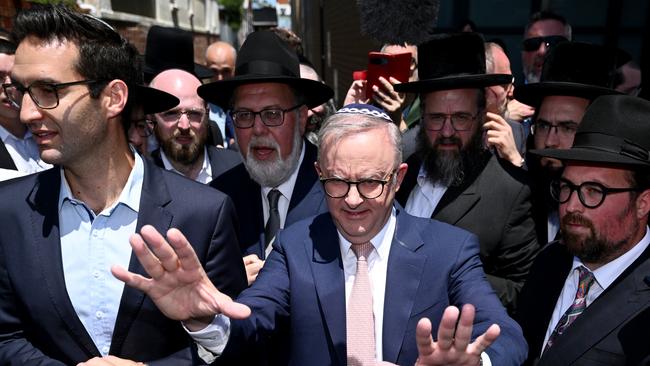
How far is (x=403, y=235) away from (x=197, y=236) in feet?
2.99

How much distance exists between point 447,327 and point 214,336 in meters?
0.88

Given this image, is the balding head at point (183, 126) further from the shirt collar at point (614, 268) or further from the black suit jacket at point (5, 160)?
the shirt collar at point (614, 268)

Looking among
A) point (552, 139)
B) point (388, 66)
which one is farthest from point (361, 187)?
point (388, 66)

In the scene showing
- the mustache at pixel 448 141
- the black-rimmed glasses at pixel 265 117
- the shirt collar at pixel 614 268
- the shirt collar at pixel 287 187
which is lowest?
the shirt collar at pixel 614 268

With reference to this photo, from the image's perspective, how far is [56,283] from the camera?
7.81 ft

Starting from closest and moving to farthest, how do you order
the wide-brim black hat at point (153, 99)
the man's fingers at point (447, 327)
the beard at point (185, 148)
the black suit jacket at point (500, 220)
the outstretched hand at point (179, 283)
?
the man's fingers at point (447, 327)
the outstretched hand at point (179, 283)
the wide-brim black hat at point (153, 99)
the black suit jacket at point (500, 220)
the beard at point (185, 148)

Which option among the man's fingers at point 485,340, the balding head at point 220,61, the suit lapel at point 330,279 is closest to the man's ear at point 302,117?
the suit lapel at point 330,279

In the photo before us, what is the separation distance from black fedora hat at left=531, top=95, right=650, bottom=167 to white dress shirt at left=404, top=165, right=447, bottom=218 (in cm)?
92

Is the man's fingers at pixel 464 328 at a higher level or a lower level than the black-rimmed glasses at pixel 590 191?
lower

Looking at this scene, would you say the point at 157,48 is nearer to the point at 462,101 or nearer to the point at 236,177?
the point at 236,177

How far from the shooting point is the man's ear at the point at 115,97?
2.58 m

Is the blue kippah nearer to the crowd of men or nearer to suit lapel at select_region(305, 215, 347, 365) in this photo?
the crowd of men

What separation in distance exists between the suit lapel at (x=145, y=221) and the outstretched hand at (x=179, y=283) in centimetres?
34

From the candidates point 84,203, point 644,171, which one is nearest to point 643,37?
point 644,171
